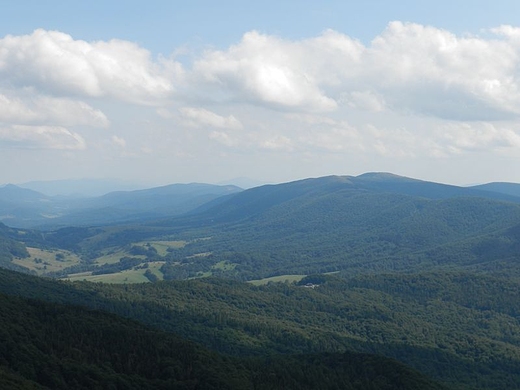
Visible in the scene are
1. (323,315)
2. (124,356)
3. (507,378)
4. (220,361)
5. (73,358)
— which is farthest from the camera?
(323,315)

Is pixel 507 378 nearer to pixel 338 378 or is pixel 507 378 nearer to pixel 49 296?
pixel 338 378

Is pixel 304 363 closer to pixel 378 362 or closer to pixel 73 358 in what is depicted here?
pixel 378 362

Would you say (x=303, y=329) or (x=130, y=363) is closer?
(x=130, y=363)

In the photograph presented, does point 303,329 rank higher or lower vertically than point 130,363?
lower

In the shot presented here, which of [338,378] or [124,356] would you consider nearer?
[124,356]

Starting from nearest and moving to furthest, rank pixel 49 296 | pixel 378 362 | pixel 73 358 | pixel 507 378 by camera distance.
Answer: pixel 73 358, pixel 378 362, pixel 507 378, pixel 49 296

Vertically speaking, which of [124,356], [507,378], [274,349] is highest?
[124,356]

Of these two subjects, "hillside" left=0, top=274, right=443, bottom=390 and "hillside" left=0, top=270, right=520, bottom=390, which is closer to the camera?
"hillside" left=0, top=274, right=443, bottom=390

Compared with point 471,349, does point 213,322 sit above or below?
above

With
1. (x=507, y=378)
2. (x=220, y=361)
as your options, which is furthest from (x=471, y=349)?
(x=220, y=361)

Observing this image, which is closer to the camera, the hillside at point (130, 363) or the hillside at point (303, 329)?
the hillside at point (130, 363)
